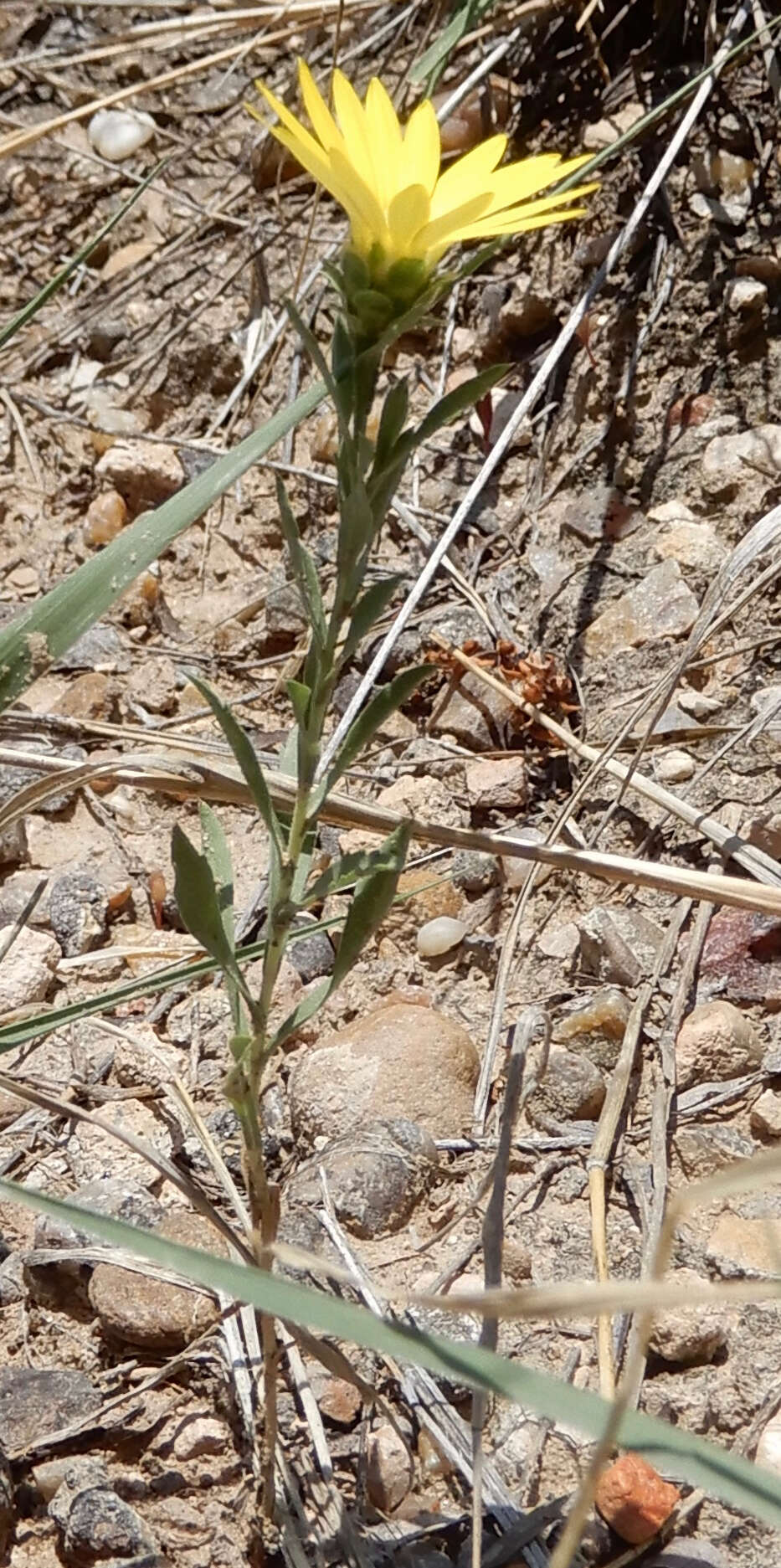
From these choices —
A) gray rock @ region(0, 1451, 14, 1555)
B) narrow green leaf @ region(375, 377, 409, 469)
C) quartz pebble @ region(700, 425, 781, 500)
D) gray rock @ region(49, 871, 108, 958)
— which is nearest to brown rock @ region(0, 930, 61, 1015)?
gray rock @ region(49, 871, 108, 958)

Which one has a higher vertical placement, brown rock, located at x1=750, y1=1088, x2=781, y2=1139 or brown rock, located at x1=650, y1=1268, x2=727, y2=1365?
brown rock, located at x1=750, y1=1088, x2=781, y2=1139

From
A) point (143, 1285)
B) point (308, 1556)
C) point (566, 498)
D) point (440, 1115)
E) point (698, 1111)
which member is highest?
point (566, 498)

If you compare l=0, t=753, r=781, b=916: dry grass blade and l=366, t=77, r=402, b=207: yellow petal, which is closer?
l=366, t=77, r=402, b=207: yellow petal

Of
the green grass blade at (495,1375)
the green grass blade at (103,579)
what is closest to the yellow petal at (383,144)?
the green grass blade at (103,579)

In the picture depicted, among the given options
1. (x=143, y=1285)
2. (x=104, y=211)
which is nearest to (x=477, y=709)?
(x=143, y=1285)

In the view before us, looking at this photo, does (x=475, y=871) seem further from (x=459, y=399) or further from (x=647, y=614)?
(x=459, y=399)

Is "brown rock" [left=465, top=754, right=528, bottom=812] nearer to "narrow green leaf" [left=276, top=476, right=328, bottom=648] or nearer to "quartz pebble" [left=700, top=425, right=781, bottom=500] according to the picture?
"quartz pebble" [left=700, top=425, right=781, bottom=500]

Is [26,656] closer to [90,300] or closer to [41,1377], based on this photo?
[41,1377]
